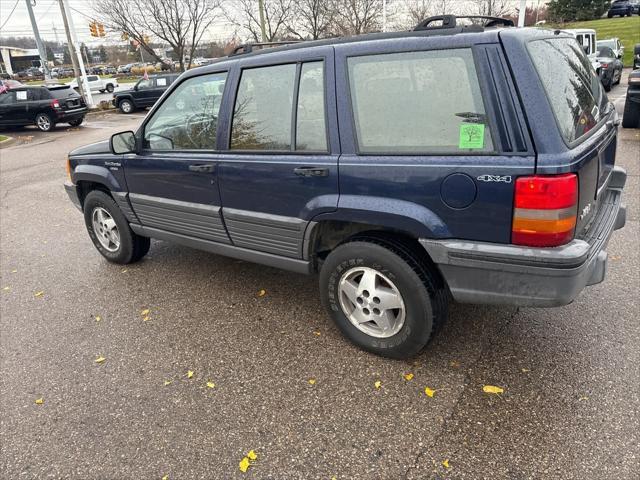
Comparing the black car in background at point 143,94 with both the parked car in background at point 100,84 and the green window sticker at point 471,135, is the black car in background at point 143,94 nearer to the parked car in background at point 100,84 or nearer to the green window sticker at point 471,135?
the parked car in background at point 100,84

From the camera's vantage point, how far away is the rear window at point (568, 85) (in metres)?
2.31

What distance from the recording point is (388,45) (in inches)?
101

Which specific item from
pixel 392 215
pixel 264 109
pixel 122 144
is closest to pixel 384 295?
pixel 392 215

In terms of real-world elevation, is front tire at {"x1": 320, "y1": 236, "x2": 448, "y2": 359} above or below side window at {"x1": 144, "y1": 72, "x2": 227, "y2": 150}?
below

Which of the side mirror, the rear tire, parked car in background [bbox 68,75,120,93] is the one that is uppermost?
parked car in background [bbox 68,75,120,93]

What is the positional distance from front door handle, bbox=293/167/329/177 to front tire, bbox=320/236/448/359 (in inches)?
17.8

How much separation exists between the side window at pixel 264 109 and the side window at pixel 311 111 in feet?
0.27

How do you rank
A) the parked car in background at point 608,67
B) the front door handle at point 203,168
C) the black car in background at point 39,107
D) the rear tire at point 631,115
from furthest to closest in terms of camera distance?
1. the black car in background at point 39,107
2. the parked car in background at point 608,67
3. the rear tire at point 631,115
4. the front door handle at point 203,168

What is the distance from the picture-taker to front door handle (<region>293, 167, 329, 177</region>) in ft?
9.09

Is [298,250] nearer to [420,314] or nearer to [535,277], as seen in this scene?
[420,314]

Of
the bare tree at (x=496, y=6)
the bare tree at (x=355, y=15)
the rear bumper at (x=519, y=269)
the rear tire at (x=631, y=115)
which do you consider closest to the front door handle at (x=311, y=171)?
the rear bumper at (x=519, y=269)

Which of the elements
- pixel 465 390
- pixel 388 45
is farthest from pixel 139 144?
pixel 465 390

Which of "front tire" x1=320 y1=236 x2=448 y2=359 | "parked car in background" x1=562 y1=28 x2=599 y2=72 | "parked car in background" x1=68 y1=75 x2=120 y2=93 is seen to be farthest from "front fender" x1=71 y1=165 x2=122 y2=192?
"parked car in background" x1=68 y1=75 x2=120 y2=93

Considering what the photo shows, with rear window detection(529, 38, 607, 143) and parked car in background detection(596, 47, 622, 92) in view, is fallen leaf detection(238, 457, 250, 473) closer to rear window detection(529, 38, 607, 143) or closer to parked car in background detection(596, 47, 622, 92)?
rear window detection(529, 38, 607, 143)
